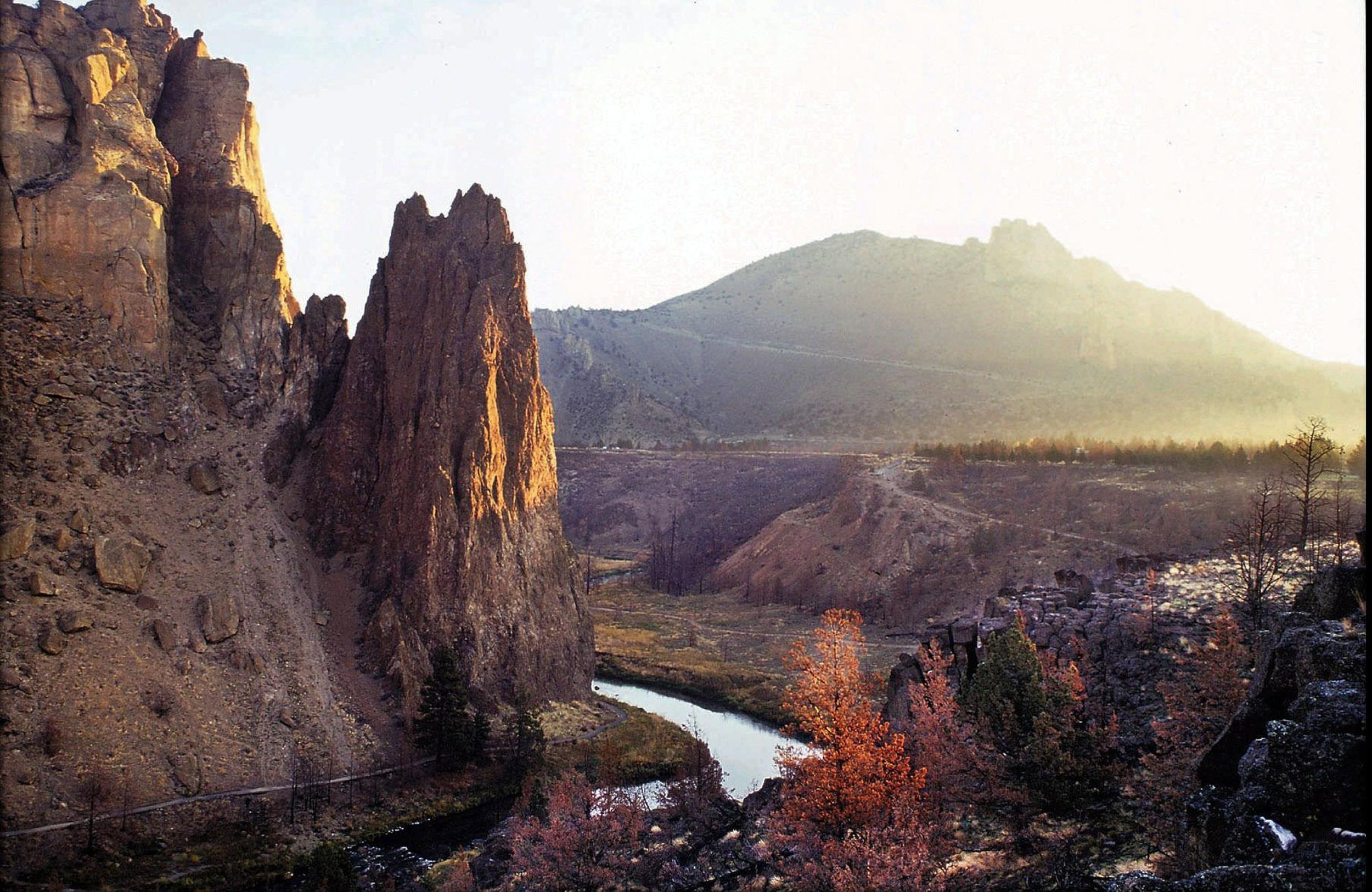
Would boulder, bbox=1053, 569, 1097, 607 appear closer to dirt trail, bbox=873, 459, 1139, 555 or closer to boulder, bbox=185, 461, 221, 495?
dirt trail, bbox=873, 459, 1139, 555

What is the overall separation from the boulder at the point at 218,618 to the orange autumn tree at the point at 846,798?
2351 centimetres

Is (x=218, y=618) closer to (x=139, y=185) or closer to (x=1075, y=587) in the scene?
(x=139, y=185)

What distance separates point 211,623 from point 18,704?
7.12 metres

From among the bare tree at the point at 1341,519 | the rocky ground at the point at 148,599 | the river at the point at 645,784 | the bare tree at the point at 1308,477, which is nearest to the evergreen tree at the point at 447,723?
the rocky ground at the point at 148,599

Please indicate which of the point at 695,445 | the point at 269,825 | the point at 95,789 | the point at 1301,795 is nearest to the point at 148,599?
the point at 95,789

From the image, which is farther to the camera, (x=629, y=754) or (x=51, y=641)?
(x=629, y=754)

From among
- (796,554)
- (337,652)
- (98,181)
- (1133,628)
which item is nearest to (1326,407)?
(796,554)

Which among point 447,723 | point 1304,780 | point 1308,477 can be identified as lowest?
point 447,723

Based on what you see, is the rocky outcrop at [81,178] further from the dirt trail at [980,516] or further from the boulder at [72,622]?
the dirt trail at [980,516]

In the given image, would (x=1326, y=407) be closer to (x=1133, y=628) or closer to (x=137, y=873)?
(x=1133, y=628)

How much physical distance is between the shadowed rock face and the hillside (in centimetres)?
8668

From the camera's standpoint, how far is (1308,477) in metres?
33.6

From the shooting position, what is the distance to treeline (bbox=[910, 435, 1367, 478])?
72188mm

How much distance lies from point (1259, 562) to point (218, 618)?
1525 inches
